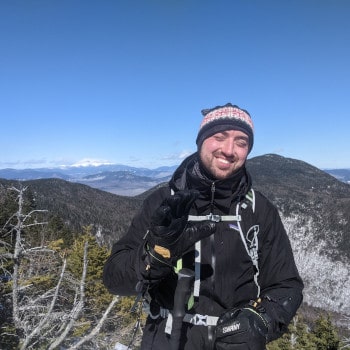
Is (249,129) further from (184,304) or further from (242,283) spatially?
(184,304)

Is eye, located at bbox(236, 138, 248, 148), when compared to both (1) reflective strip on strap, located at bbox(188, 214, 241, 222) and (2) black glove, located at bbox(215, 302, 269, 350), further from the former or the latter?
(2) black glove, located at bbox(215, 302, 269, 350)

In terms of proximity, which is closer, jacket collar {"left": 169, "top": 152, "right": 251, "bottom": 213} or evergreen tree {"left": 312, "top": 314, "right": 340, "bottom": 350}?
jacket collar {"left": 169, "top": 152, "right": 251, "bottom": 213}

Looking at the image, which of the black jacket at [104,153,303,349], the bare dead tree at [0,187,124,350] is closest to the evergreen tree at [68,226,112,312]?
the bare dead tree at [0,187,124,350]

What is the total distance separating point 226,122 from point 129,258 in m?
1.62

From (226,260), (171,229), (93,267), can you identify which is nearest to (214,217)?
(226,260)

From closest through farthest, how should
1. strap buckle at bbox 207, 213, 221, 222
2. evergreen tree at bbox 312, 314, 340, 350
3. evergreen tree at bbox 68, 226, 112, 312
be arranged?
strap buckle at bbox 207, 213, 221, 222 → evergreen tree at bbox 312, 314, 340, 350 → evergreen tree at bbox 68, 226, 112, 312

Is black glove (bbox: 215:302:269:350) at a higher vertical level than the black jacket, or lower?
lower

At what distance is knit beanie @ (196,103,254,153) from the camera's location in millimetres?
3578

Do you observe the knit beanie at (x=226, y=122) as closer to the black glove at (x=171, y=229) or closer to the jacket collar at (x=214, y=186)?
the jacket collar at (x=214, y=186)

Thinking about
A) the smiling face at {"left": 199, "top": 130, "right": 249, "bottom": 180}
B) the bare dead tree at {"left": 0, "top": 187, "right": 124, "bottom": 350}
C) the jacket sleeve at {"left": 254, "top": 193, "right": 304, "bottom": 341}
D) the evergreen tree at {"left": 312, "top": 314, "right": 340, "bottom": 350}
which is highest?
the smiling face at {"left": 199, "top": 130, "right": 249, "bottom": 180}

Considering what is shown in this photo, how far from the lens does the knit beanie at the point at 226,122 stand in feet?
11.7

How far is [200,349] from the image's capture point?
3.07 metres

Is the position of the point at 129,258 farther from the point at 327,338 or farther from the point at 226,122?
the point at 327,338

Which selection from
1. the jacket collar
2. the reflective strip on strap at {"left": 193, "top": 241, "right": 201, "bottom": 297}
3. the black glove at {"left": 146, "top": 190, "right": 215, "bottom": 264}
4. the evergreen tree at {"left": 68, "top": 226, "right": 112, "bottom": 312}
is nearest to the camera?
the black glove at {"left": 146, "top": 190, "right": 215, "bottom": 264}
